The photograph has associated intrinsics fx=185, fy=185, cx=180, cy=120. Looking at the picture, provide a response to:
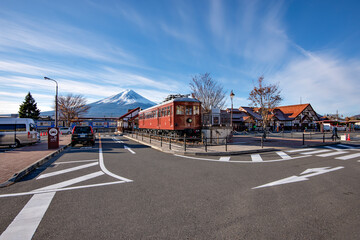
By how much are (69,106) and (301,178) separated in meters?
50.7

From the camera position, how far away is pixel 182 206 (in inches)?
142

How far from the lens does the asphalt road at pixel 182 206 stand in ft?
8.93

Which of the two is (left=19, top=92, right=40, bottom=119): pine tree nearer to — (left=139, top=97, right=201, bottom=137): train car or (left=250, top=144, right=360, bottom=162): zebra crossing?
(left=139, top=97, right=201, bottom=137): train car

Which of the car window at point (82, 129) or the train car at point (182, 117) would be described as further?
the train car at point (182, 117)


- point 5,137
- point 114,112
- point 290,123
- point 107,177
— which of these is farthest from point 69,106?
point 114,112

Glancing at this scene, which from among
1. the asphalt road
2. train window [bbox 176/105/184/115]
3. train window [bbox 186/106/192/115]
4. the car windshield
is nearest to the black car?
the car windshield

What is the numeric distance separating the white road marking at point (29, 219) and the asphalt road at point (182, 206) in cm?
1

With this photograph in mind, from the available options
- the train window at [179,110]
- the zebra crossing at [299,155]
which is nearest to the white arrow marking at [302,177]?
the zebra crossing at [299,155]

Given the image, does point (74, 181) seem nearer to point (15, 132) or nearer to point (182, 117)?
point (182, 117)

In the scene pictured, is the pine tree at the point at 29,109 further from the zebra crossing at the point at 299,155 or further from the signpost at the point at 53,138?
the zebra crossing at the point at 299,155

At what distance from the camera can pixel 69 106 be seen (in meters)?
45.5

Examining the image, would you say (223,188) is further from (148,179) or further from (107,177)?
(107,177)

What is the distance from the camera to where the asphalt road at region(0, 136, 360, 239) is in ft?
8.93

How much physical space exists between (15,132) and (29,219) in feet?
51.3
